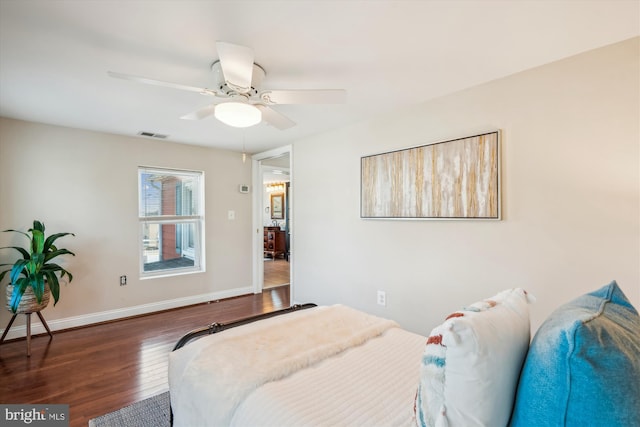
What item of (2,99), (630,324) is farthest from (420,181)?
(2,99)

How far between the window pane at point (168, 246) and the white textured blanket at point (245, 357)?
2.93 metres

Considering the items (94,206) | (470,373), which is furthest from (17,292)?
(470,373)

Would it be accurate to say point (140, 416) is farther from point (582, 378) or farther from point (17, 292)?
point (582, 378)

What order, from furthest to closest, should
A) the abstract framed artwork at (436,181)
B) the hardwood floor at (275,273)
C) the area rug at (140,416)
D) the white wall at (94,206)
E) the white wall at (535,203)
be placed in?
1. the hardwood floor at (275,273)
2. the white wall at (94,206)
3. the abstract framed artwork at (436,181)
4. the area rug at (140,416)
5. the white wall at (535,203)

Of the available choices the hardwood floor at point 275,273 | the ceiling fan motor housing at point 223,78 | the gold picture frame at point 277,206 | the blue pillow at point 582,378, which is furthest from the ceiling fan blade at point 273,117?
the gold picture frame at point 277,206

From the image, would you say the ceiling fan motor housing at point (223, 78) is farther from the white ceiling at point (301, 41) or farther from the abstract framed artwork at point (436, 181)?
the abstract framed artwork at point (436, 181)

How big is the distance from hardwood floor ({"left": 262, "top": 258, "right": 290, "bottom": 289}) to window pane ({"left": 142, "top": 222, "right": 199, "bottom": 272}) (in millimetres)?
1435

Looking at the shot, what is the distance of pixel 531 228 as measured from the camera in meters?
2.00

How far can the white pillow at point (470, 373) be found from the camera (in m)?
0.72

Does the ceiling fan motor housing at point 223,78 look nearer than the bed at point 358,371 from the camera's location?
No

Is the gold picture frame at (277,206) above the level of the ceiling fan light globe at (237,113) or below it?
below

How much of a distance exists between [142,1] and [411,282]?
2.64 m

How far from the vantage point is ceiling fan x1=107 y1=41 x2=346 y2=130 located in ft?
4.94

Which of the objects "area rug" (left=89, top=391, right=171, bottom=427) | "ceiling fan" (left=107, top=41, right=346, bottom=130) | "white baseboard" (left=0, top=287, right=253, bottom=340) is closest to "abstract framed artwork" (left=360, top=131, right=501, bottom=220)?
"ceiling fan" (left=107, top=41, right=346, bottom=130)
